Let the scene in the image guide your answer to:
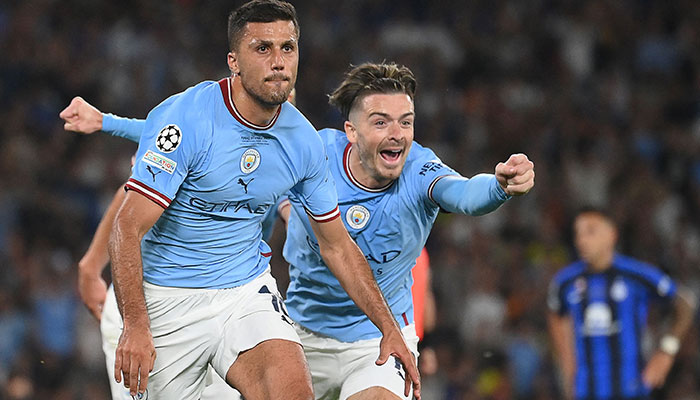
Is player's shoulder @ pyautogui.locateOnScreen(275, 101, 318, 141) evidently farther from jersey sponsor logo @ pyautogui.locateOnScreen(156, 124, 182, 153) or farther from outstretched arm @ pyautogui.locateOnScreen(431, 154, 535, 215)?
outstretched arm @ pyautogui.locateOnScreen(431, 154, 535, 215)

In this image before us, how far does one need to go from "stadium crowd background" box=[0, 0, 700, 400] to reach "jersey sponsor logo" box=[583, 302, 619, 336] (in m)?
1.69

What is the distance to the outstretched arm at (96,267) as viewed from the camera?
A: 5.44 m

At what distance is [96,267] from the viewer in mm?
5543

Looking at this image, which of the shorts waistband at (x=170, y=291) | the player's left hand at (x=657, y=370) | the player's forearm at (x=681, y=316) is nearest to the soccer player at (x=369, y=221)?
the shorts waistband at (x=170, y=291)

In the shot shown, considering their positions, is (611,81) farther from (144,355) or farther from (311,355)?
(144,355)

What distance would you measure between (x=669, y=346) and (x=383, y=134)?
3.51m

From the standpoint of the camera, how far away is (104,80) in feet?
35.6

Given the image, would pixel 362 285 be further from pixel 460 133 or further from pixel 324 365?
pixel 460 133

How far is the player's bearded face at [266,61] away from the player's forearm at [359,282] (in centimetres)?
76

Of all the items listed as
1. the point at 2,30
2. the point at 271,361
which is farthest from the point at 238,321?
Answer: the point at 2,30

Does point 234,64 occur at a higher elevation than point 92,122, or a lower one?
higher

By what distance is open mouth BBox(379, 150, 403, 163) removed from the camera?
4941 millimetres

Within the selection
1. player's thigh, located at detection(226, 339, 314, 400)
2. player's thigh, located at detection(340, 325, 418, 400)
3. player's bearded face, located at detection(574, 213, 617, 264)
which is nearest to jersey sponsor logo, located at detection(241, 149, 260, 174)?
player's thigh, located at detection(226, 339, 314, 400)

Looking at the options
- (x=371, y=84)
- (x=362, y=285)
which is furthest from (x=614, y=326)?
(x=362, y=285)
